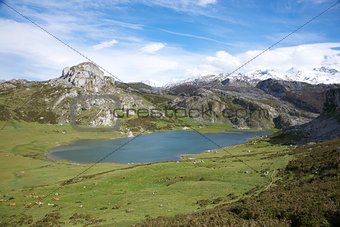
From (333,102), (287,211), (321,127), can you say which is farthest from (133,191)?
(333,102)

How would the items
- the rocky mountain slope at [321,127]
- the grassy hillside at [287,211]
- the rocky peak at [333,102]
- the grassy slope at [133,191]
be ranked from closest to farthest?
the grassy hillside at [287,211] < the grassy slope at [133,191] < the rocky mountain slope at [321,127] < the rocky peak at [333,102]

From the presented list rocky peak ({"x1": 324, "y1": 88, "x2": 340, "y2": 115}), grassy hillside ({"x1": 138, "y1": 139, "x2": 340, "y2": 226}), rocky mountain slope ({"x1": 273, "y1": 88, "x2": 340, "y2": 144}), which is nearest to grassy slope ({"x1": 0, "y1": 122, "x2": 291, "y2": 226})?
grassy hillside ({"x1": 138, "y1": 139, "x2": 340, "y2": 226})

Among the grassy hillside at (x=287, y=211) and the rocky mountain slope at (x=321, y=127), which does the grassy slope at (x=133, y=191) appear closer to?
the grassy hillside at (x=287, y=211)

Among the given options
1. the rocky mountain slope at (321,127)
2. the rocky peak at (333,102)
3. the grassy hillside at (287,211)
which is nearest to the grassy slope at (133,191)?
the grassy hillside at (287,211)

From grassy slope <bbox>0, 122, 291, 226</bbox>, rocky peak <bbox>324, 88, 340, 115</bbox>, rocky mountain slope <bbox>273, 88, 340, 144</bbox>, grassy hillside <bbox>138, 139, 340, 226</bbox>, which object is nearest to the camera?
grassy hillside <bbox>138, 139, 340, 226</bbox>

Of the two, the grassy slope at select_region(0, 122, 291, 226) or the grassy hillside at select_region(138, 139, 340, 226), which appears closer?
the grassy hillside at select_region(138, 139, 340, 226)

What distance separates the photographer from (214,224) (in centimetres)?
1905

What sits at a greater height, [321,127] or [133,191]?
[321,127]

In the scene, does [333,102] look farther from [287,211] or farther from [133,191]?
[287,211]

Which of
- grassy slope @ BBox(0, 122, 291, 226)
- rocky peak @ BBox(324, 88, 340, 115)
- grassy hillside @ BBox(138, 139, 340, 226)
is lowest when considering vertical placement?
grassy slope @ BBox(0, 122, 291, 226)

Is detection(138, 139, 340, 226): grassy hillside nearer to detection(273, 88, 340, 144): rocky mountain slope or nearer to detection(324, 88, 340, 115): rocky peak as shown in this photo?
detection(273, 88, 340, 144): rocky mountain slope

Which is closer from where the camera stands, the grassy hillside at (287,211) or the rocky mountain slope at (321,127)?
the grassy hillside at (287,211)

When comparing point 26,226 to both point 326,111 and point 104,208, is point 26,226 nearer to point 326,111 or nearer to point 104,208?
point 104,208

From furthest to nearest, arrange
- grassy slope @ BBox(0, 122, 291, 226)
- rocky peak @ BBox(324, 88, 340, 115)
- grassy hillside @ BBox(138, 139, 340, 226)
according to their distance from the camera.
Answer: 1. rocky peak @ BBox(324, 88, 340, 115)
2. grassy slope @ BBox(0, 122, 291, 226)
3. grassy hillside @ BBox(138, 139, 340, 226)
